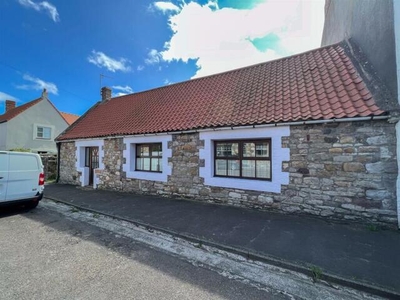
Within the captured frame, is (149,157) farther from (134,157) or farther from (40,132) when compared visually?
(40,132)

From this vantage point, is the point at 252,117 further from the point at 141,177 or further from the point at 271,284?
the point at 141,177

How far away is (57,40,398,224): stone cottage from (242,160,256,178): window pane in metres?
0.03

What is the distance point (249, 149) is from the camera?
6.51 m

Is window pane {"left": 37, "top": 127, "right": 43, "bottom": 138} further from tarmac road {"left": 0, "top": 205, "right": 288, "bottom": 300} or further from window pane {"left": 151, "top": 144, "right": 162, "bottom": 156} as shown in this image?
tarmac road {"left": 0, "top": 205, "right": 288, "bottom": 300}

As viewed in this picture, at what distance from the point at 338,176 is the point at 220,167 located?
3.37 meters

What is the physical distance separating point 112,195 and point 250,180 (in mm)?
5748

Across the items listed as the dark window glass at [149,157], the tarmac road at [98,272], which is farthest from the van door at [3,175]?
the dark window glass at [149,157]

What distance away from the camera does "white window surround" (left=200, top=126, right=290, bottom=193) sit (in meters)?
5.74

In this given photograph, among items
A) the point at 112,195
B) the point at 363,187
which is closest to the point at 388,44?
the point at 363,187

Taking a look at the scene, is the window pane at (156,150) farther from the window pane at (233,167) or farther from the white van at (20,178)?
the white van at (20,178)

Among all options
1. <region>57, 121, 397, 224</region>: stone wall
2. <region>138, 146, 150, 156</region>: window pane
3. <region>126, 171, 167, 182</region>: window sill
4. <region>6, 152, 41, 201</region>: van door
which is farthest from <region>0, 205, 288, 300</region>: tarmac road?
<region>138, 146, 150, 156</region>: window pane

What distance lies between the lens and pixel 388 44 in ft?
16.2

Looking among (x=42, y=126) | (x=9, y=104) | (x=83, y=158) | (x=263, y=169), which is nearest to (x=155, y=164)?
(x=263, y=169)

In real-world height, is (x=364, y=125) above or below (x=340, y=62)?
below
